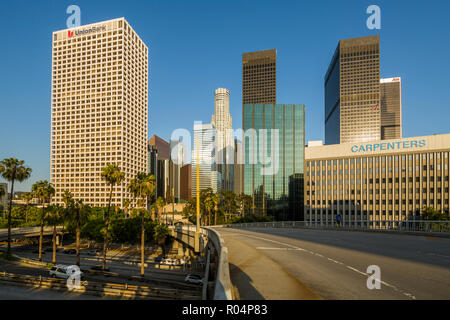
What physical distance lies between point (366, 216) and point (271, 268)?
4281 inches

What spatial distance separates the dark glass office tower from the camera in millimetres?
158375

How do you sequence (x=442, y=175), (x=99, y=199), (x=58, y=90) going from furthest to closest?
(x=58, y=90), (x=99, y=199), (x=442, y=175)

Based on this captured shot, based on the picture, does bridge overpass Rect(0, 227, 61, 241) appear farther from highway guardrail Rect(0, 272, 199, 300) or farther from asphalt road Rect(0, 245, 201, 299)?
highway guardrail Rect(0, 272, 199, 300)

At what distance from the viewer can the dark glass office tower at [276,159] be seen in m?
158

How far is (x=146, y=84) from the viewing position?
18400 centimetres

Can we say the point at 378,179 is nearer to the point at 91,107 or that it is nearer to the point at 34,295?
the point at 34,295

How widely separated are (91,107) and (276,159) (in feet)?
365

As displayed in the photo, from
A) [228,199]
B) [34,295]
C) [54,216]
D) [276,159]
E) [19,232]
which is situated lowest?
[19,232]

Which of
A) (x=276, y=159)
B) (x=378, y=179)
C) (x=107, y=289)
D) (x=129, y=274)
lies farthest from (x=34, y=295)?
(x=276, y=159)

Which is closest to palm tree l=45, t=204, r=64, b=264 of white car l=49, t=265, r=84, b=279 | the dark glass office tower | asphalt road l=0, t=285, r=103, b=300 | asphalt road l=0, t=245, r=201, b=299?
asphalt road l=0, t=245, r=201, b=299

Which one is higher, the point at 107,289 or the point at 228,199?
the point at 228,199

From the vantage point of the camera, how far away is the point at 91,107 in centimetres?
15788
